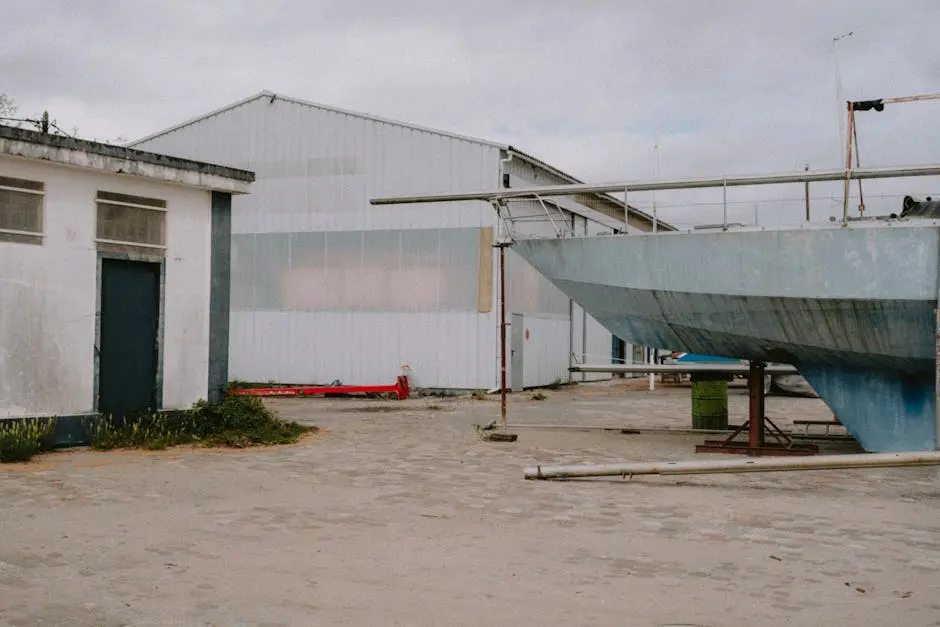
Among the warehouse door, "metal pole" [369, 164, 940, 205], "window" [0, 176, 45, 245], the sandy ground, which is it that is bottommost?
the sandy ground

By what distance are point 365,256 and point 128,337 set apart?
10400mm

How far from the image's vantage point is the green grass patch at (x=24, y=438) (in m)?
9.30

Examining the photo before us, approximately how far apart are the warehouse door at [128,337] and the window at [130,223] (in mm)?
233

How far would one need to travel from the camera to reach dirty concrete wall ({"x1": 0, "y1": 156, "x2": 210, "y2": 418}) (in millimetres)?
9998

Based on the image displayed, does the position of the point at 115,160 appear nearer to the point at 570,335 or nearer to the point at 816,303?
the point at 816,303

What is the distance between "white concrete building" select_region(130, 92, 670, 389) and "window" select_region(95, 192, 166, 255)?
31.4 ft

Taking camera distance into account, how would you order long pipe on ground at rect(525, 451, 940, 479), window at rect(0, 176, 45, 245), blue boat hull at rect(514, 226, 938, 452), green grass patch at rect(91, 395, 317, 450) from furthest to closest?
green grass patch at rect(91, 395, 317, 450) → window at rect(0, 176, 45, 245) → blue boat hull at rect(514, 226, 938, 452) → long pipe on ground at rect(525, 451, 940, 479)

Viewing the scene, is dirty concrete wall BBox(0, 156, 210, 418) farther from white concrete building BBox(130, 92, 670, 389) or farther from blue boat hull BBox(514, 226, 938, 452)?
white concrete building BBox(130, 92, 670, 389)

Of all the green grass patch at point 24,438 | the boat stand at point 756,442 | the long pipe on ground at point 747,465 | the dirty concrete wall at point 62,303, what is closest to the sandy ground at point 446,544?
the long pipe on ground at point 747,465

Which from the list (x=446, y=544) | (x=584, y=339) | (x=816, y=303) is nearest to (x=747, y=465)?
(x=816, y=303)

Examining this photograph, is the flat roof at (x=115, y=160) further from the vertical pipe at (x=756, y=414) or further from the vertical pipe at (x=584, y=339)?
the vertical pipe at (x=584, y=339)

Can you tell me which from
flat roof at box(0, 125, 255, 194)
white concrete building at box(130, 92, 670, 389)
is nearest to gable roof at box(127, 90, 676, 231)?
white concrete building at box(130, 92, 670, 389)

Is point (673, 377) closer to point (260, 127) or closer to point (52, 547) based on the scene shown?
point (260, 127)

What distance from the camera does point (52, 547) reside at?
564cm
